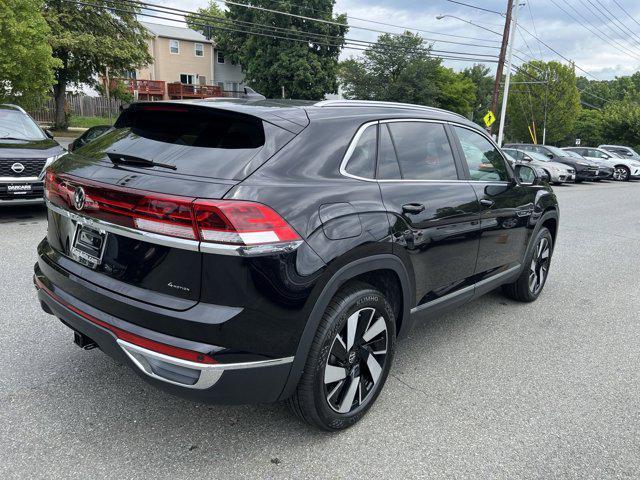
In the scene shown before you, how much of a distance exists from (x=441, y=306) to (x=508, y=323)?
1.39m

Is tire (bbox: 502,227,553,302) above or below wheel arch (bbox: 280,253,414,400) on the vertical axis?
below

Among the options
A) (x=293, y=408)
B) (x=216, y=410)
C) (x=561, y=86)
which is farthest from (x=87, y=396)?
(x=561, y=86)

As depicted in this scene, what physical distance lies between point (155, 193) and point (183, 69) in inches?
2108

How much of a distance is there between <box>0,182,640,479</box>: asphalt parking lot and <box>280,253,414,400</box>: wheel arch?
0.46 meters

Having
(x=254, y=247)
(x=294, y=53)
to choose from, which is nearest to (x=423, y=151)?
(x=254, y=247)

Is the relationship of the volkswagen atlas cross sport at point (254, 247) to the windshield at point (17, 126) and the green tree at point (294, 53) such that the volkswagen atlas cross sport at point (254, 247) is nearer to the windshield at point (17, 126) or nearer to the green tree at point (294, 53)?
the windshield at point (17, 126)

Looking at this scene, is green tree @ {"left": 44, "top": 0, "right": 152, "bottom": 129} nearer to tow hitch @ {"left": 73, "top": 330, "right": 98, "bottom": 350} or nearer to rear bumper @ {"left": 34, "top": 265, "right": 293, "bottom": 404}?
tow hitch @ {"left": 73, "top": 330, "right": 98, "bottom": 350}

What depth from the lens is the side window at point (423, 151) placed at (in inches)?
124

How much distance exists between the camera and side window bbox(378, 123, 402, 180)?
2953 mm

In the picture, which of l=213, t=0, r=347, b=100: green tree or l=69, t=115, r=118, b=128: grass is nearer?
l=69, t=115, r=118, b=128: grass

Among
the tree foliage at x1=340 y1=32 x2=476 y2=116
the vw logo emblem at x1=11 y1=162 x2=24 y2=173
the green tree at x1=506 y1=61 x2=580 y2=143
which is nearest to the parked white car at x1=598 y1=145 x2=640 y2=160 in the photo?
the green tree at x1=506 y1=61 x2=580 y2=143

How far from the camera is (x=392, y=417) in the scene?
9.57 ft

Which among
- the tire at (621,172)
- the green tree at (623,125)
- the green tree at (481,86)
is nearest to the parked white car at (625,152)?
the tire at (621,172)

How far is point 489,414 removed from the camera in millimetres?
2992
